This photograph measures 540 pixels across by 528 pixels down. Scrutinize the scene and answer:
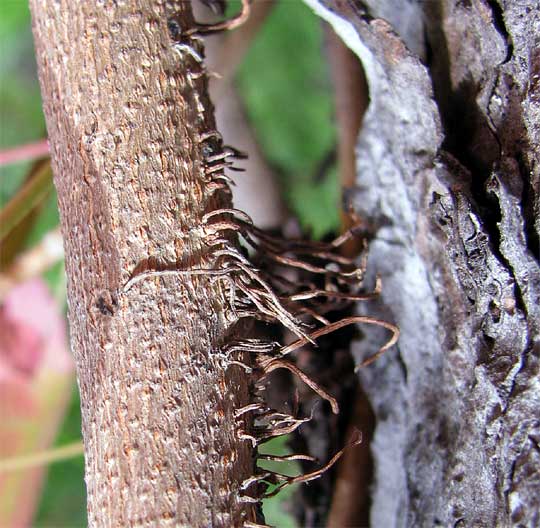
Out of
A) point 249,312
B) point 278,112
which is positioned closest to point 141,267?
point 249,312

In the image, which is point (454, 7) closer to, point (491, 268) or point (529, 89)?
point (529, 89)

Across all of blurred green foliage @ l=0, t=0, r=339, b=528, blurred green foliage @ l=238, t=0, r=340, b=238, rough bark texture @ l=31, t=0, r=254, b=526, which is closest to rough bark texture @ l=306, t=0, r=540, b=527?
rough bark texture @ l=31, t=0, r=254, b=526

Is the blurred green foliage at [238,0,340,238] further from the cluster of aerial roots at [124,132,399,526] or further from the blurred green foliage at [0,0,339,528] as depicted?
the cluster of aerial roots at [124,132,399,526]

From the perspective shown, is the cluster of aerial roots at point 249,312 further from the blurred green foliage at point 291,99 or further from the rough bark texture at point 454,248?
the blurred green foliage at point 291,99

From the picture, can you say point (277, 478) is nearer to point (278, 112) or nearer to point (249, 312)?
point (249, 312)

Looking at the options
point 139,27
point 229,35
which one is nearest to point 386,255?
point 139,27

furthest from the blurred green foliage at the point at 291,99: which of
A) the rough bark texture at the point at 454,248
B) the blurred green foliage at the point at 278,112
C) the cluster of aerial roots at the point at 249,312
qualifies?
the cluster of aerial roots at the point at 249,312
